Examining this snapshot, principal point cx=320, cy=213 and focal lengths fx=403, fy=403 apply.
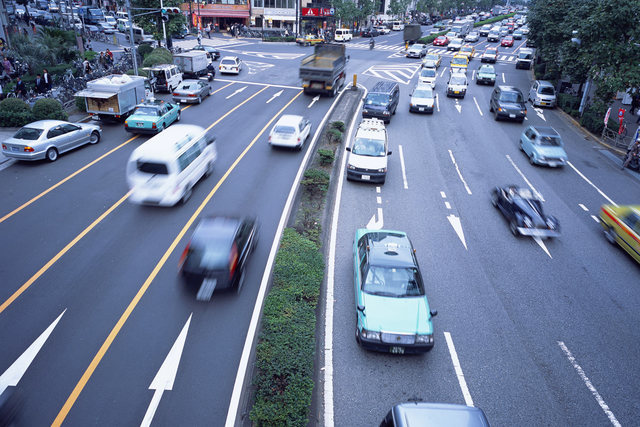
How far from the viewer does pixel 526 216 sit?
50.1ft

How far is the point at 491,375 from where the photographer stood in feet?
31.0

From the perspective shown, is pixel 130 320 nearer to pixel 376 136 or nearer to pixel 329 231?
pixel 329 231

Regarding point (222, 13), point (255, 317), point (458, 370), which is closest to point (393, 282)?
point (458, 370)

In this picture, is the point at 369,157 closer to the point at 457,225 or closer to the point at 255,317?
the point at 457,225

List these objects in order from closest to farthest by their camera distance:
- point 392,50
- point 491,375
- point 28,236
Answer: point 491,375 < point 28,236 < point 392,50

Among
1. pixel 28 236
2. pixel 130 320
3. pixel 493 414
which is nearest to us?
pixel 493 414

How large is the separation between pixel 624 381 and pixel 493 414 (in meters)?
3.63

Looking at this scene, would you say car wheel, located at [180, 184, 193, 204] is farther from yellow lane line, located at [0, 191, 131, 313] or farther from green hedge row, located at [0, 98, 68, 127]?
green hedge row, located at [0, 98, 68, 127]

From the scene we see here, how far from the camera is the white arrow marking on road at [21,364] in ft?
27.6

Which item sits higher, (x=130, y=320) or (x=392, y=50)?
(x=392, y=50)

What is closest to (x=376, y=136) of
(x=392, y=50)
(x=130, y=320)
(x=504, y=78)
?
(x=130, y=320)

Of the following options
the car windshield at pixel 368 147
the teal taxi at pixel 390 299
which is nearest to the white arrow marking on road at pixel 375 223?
the teal taxi at pixel 390 299

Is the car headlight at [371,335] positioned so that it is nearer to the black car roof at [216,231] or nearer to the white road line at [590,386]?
the black car roof at [216,231]

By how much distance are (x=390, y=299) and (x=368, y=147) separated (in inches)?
410
